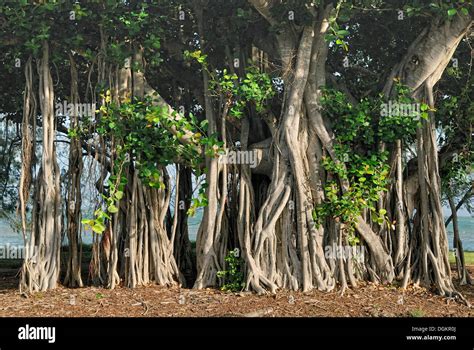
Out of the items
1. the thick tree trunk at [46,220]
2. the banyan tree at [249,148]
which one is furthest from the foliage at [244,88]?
the thick tree trunk at [46,220]

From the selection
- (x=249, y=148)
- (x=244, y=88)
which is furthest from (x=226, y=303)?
(x=244, y=88)

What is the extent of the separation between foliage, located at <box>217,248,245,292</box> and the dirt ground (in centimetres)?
17

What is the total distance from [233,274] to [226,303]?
720mm

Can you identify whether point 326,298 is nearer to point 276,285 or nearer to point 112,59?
point 276,285

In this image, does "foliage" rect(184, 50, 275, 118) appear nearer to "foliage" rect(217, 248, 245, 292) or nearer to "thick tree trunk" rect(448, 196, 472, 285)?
"foliage" rect(217, 248, 245, 292)

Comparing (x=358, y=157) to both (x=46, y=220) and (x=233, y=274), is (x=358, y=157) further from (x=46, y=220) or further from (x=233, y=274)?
(x=46, y=220)

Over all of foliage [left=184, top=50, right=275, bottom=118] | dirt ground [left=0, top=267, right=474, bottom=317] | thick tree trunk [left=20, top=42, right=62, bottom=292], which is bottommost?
dirt ground [left=0, top=267, right=474, bottom=317]

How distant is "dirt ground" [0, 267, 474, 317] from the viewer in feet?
19.3

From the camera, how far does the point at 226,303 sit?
6164 mm

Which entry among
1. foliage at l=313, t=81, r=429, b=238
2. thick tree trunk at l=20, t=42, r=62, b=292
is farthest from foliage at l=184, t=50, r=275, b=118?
thick tree trunk at l=20, t=42, r=62, b=292

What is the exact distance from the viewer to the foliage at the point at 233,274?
6770 millimetres

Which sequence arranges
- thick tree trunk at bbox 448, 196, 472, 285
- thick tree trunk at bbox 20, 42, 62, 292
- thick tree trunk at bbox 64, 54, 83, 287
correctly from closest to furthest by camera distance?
1. thick tree trunk at bbox 20, 42, 62, 292
2. thick tree trunk at bbox 64, 54, 83, 287
3. thick tree trunk at bbox 448, 196, 472, 285

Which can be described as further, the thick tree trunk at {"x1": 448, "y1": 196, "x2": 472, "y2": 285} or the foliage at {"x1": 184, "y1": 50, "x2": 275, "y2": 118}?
the thick tree trunk at {"x1": 448, "y1": 196, "x2": 472, "y2": 285}

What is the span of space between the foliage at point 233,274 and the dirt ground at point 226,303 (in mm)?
174
